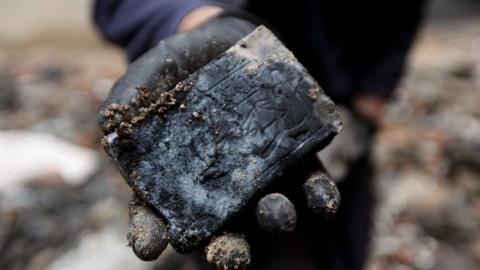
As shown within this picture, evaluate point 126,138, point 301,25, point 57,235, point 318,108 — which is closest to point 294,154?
point 318,108

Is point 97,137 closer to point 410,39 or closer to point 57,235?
point 57,235

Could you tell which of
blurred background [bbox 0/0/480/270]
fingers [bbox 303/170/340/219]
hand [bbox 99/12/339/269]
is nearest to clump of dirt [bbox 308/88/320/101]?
hand [bbox 99/12/339/269]

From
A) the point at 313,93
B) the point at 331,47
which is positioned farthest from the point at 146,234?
the point at 331,47

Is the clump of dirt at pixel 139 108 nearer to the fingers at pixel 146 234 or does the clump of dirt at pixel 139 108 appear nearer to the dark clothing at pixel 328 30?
the fingers at pixel 146 234

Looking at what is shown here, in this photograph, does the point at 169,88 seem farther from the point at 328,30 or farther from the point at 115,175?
the point at 115,175

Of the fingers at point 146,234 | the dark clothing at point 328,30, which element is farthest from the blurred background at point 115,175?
the fingers at point 146,234

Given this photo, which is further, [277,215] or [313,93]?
[313,93]

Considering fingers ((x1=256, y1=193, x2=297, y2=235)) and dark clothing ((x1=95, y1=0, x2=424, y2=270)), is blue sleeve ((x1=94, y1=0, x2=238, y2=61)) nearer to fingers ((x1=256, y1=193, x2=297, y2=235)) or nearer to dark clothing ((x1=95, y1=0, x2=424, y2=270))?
dark clothing ((x1=95, y1=0, x2=424, y2=270))
